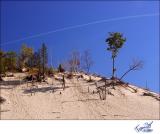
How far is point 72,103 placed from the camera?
163ft

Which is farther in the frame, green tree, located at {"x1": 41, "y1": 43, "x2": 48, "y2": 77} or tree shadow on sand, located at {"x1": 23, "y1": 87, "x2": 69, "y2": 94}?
green tree, located at {"x1": 41, "y1": 43, "x2": 48, "y2": 77}

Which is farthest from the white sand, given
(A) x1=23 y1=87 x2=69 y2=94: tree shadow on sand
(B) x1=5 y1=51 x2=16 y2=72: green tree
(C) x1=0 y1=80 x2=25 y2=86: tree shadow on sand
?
(B) x1=5 y1=51 x2=16 y2=72: green tree

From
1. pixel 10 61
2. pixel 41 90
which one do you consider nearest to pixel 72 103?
pixel 41 90

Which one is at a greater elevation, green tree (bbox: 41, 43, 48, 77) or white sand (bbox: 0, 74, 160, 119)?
green tree (bbox: 41, 43, 48, 77)

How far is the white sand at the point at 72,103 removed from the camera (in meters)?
46.1

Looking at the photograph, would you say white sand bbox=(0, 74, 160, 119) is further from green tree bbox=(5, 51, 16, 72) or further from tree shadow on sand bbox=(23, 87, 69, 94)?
green tree bbox=(5, 51, 16, 72)

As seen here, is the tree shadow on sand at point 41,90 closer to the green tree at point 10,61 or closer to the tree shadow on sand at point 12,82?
the tree shadow on sand at point 12,82

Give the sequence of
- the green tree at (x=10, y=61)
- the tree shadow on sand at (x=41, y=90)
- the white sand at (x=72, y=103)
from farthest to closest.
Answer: the green tree at (x=10, y=61), the tree shadow on sand at (x=41, y=90), the white sand at (x=72, y=103)

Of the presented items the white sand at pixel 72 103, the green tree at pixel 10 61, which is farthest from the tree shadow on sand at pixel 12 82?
the green tree at pixel 10 61

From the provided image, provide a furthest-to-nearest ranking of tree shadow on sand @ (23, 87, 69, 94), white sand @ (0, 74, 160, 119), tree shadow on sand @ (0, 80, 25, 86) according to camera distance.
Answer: tree shadow on sand @ (0, 80, 25, 86)
tree shadow on sand @ (23, 87, 69, 94)
white sand @ (0, 74, 160, 119)

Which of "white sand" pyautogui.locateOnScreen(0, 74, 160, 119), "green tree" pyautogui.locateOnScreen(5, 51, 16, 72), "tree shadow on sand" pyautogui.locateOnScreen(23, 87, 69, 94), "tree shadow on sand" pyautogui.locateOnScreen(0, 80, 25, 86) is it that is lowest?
"white sand" pyautogui.locateOnScreen(0, 74, 160, 119)

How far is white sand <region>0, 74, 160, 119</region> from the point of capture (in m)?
46.1

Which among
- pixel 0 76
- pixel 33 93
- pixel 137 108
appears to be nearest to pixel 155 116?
pixel 137 108

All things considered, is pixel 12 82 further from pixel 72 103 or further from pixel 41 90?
pixel 72 103
